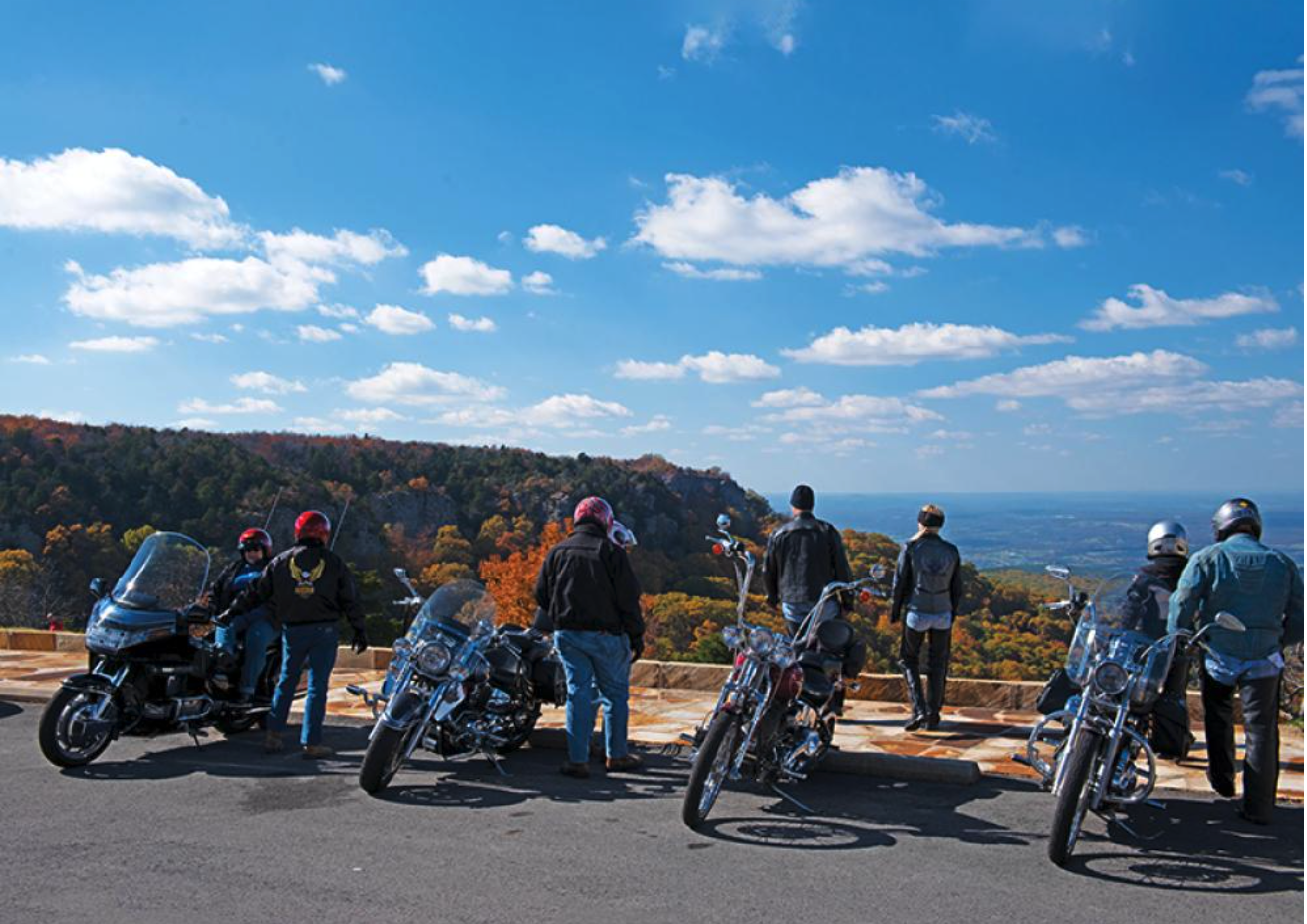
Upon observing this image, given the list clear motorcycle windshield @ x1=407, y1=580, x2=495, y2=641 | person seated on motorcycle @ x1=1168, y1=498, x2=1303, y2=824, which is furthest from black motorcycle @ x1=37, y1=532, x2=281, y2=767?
person seated on motorcycle @ x1=1168, y1=498, x2=1303, y2=824

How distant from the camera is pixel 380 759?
6.95m

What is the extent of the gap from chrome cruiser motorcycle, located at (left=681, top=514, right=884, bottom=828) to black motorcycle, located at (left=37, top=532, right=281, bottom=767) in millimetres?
3775

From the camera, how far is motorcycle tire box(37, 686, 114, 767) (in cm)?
752

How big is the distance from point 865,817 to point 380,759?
9.25ft

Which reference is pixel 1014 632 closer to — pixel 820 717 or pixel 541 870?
pixel 820 717

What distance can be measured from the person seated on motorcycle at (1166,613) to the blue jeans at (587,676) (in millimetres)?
3078

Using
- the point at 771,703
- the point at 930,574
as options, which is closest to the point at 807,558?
the point at 930,574

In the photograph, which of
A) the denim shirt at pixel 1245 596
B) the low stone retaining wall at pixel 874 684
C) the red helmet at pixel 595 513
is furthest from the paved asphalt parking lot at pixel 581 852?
the low stone retaining wall at pixel 874 684

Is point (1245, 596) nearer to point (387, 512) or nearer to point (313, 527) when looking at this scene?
point (313, 527)

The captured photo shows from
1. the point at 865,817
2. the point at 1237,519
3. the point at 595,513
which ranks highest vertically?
the point at 1237,519

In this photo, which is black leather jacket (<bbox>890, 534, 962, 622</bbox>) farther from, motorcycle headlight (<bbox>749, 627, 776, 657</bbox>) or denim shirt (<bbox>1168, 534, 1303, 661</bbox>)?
motorcycle headlight (<bbox>749, 627, 776, 657</bbox>)

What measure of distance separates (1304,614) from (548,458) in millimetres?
66916

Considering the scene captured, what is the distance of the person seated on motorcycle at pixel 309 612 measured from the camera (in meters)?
8.12

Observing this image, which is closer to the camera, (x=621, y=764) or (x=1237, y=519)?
(x=1237, y=519)
